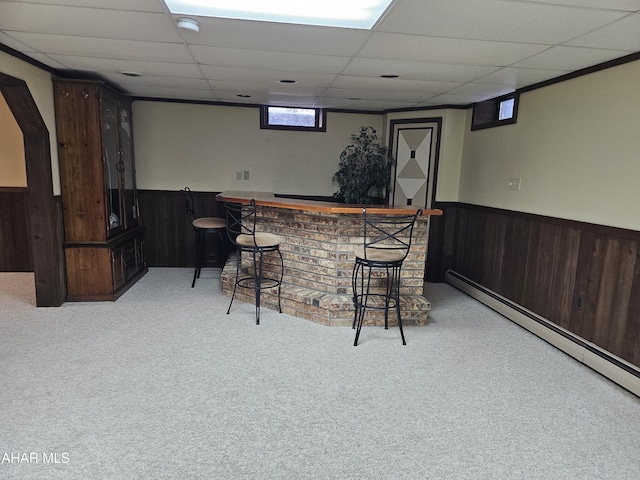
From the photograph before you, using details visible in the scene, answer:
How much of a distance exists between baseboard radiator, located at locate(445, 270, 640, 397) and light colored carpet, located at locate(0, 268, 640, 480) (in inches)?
3.6

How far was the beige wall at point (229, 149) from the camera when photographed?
5441 millimetres

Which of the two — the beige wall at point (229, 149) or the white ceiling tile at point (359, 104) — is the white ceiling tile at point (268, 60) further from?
the beige wall at point (229, 149)

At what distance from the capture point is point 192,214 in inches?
222

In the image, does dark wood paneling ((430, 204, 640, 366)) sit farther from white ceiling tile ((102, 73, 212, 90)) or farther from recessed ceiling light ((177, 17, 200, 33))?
white ceiling tile ((102, 73, 212, 90))

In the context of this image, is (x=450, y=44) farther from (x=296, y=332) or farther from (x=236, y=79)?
(x=296, y=332)

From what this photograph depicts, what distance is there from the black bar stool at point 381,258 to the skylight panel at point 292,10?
4.41 feet

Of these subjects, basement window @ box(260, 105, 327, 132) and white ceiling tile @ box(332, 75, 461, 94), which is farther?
basement window @ box(260, 105, 327, 132)

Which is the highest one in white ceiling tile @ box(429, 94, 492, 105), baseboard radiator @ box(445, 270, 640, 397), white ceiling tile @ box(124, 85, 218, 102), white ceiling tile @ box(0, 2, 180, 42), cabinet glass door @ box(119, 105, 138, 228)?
white ceiling tile @ box(124, 85, 218, 102)

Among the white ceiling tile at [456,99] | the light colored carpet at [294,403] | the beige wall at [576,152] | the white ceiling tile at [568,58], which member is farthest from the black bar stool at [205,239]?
the white ceiling tile at [568,58]

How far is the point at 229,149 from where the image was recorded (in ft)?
18.4

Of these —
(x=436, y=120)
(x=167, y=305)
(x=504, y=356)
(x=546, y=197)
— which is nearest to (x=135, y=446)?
(x=167, y=305)

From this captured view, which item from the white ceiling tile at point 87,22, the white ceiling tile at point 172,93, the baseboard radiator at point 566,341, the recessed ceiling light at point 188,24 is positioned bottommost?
the baseboard radiator at point 566,341

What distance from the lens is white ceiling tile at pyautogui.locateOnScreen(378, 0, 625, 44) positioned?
2098 mm

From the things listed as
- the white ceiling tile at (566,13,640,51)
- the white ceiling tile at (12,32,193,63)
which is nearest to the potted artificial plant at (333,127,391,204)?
the white ceiling tile at (12,32,193,63)
